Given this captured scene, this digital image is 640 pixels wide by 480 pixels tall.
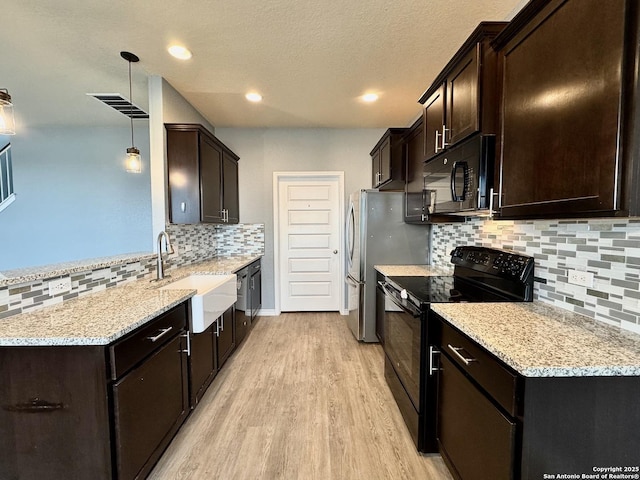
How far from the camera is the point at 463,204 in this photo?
66.8 inches

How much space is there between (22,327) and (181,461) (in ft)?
3.67

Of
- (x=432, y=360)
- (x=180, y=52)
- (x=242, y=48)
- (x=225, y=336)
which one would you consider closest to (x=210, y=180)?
(x=180, y=52)

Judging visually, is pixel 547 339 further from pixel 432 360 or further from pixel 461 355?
pixel 432 360

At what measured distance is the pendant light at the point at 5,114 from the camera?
1.37 metres

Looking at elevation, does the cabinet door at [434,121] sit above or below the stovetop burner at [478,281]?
above

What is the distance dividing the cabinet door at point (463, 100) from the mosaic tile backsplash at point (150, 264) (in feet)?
8.06

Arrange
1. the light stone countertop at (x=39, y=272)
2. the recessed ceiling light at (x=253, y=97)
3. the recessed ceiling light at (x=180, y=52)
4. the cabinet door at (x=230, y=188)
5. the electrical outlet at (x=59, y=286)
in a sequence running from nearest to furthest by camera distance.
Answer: the light stone countertop at (x=39, y=272), the electrical outlet at (x=59, y=286), the recessed ceiling light at (x=180, y=52), the recessed ceiling light at (x=253, y=97), the cabinet door at (x=230, y=188)

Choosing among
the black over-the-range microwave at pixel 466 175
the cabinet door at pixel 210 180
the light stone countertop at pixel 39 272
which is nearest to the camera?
the light stone countertop at pixel 39 272

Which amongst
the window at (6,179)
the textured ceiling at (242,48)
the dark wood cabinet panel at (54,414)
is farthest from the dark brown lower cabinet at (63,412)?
the window at (6,179)

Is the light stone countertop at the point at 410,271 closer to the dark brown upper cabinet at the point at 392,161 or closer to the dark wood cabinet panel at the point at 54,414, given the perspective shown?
the dark brown upper cabinet at the point at 392,161

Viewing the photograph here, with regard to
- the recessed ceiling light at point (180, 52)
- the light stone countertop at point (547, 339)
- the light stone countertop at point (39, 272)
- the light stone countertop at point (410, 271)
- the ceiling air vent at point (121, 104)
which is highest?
the ceiling air vent at point (121, 104)

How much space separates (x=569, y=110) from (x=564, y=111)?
2cm

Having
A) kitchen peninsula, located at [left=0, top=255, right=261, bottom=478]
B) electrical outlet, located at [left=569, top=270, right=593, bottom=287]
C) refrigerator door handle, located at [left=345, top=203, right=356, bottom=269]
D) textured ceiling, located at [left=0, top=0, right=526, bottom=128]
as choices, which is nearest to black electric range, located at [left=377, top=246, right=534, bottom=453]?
electrical outlet, located at [left=569, top=270, right=593, bottom=287]

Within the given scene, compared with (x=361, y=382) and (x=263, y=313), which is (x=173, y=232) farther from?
(x=361, y=382)
